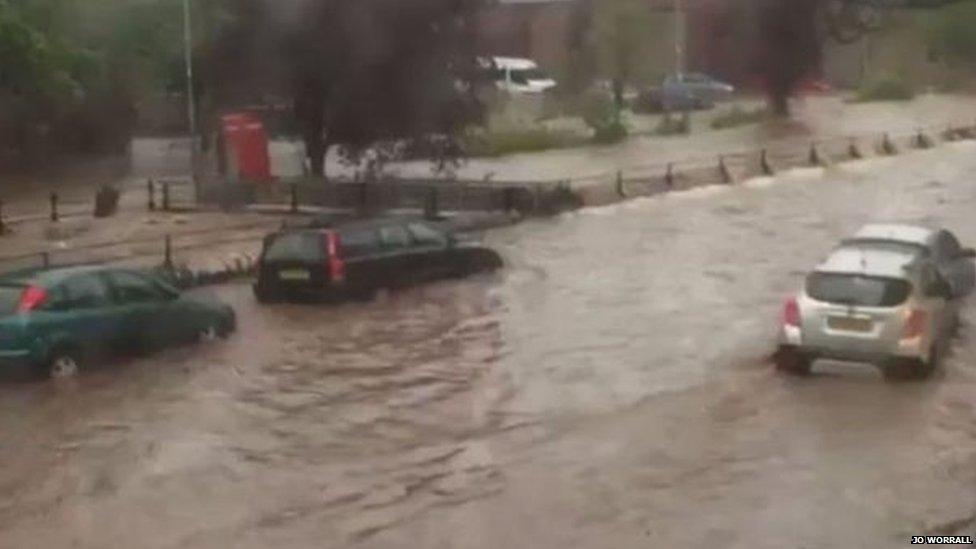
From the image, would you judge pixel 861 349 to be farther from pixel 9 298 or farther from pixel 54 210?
pixel 54 210

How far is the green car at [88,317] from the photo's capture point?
378 inches

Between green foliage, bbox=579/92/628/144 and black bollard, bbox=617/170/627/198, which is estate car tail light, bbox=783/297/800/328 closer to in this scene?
black bollard, bbox=617/170/627/198

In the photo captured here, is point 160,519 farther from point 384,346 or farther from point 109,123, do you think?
point 109,123

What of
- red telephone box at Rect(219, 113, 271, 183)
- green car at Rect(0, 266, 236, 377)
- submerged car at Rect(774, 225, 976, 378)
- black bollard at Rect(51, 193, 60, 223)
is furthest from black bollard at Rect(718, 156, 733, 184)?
submerged car at Rect(774, 225, 976, 378)

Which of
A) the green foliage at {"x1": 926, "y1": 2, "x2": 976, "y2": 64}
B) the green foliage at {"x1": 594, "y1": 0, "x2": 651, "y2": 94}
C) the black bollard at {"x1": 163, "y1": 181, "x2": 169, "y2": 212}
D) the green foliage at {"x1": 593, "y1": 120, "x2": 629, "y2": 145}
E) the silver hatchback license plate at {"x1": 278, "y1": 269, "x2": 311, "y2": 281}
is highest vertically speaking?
the green foliage at {"x1": 594, "y1": 0, "x2": 651, "y2": 94}

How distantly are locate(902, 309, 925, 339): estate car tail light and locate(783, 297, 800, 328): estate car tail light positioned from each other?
576 millimetres

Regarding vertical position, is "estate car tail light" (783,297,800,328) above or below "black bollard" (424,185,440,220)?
below

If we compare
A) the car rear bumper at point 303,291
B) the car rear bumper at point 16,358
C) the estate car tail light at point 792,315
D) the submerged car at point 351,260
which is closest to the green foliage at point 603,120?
the submerged car at point 351,260

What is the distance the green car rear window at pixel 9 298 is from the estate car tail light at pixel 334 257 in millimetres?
3270

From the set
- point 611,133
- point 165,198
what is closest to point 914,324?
point 165,198

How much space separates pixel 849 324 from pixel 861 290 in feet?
0.72

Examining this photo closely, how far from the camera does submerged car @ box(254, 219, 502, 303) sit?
12.7 m

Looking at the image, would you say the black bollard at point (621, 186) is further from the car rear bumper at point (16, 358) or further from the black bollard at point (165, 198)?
the car rear bumper at point (16, 358)

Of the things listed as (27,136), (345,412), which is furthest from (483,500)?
(27,136)
